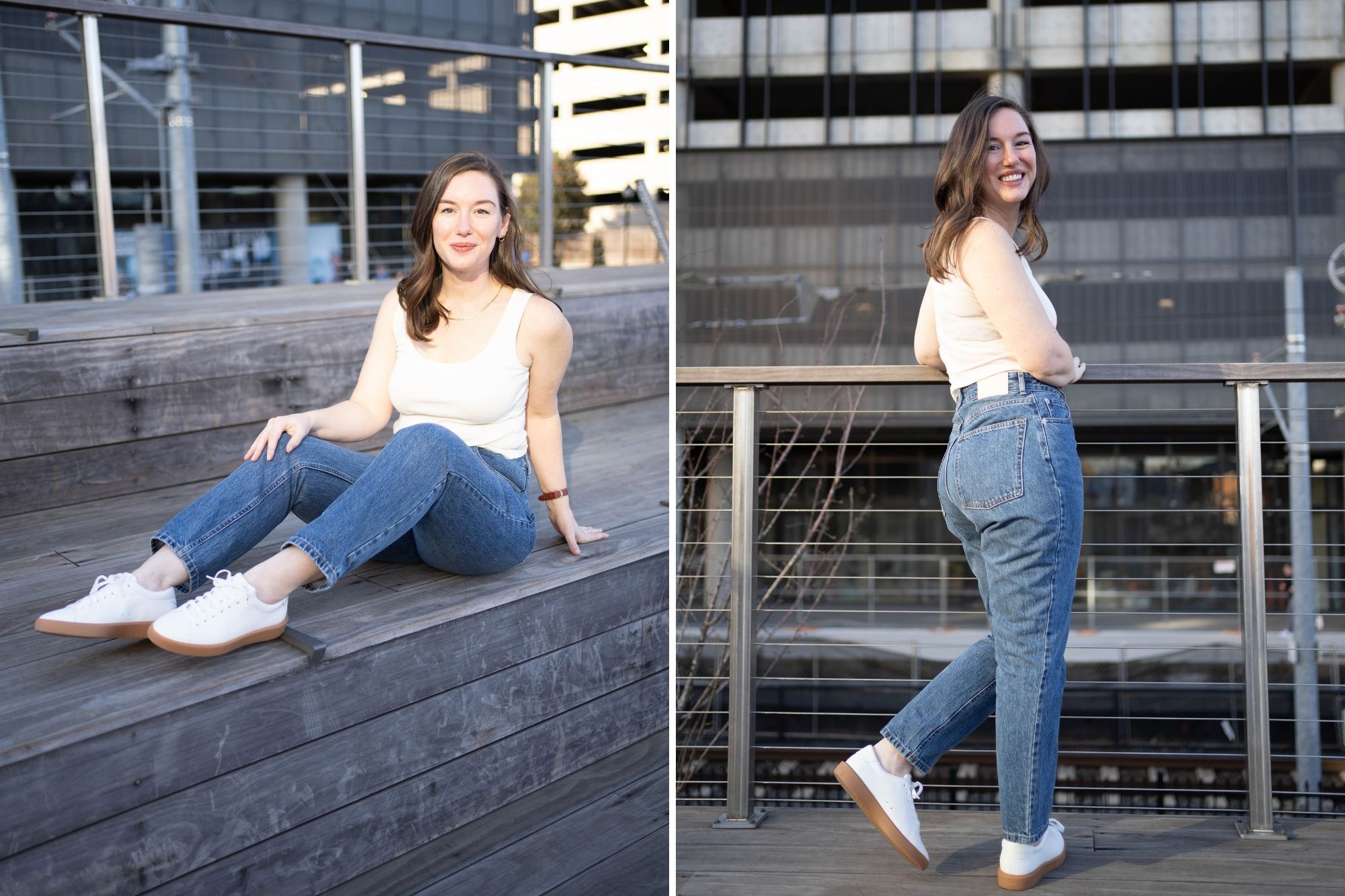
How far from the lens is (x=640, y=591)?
2.89 meters

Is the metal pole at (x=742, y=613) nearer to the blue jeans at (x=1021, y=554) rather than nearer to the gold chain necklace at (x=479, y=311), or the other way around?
the blue jeans at (x=1021, y=554)

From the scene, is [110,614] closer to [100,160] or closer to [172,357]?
[172,357]

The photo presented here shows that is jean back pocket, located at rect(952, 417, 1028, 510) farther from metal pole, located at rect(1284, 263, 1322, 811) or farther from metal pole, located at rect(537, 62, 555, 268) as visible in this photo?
metal pole, located at rect(1284, 263, 1322, 811)

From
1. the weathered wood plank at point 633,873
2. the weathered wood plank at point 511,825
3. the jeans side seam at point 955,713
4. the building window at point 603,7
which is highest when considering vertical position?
the building window at point 603,7

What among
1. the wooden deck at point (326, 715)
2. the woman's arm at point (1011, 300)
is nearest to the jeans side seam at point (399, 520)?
the wooden deck at point (326, 715)

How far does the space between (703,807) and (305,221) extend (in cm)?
1948

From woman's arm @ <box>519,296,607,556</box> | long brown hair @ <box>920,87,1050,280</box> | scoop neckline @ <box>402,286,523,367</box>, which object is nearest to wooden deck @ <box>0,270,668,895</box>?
woman's arm @ <box>519,296,607,556</box>

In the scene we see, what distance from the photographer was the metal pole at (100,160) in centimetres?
400

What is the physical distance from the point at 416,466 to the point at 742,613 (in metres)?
0.86

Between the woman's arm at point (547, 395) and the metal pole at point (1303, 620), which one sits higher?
the woman's arm at point (547, 395)

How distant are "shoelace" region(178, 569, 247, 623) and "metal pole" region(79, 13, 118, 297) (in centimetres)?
244

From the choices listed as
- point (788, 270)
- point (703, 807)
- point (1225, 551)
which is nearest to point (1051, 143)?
point (788, 270)

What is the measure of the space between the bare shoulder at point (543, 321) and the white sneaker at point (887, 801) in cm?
119

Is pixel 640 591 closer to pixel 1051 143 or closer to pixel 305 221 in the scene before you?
pixel 1051 143
